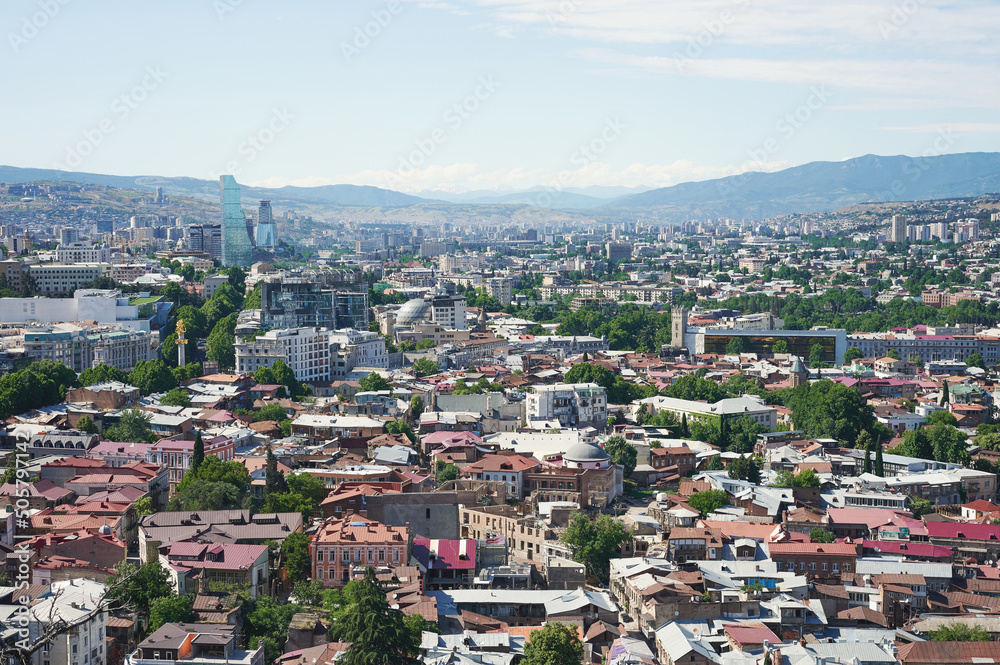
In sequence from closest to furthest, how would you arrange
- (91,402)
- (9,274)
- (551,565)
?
(551,565) → (91,402) → (9,274)

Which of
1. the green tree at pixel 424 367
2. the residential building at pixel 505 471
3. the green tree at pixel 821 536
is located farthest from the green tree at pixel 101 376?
the green tree at pixel 821 536

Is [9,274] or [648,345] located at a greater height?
[9,274]

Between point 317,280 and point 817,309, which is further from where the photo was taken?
point 817,309

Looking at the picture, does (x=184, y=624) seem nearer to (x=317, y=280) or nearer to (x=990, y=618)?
(x=990, y=618)

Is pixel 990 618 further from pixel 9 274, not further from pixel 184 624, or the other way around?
pixel 9 274

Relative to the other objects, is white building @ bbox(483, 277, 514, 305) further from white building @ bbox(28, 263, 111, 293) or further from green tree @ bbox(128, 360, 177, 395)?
green tree @ bbox(128, 360, 177, 395)

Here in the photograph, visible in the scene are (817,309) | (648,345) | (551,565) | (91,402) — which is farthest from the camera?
(817,309)

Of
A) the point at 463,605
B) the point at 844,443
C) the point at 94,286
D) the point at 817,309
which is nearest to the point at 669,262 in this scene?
the point at 817,309

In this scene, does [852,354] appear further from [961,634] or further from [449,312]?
[961,634]
